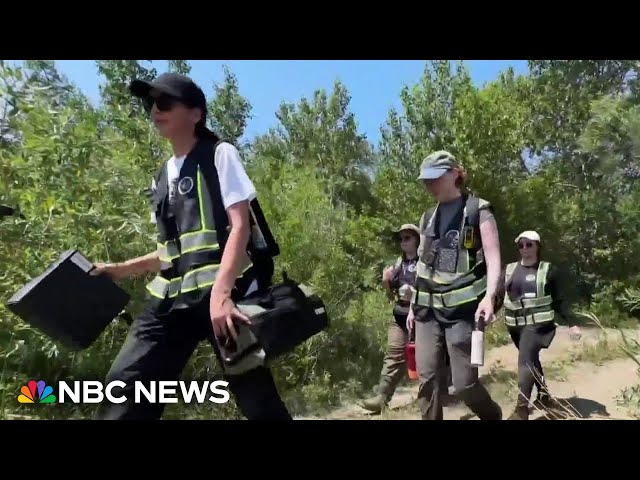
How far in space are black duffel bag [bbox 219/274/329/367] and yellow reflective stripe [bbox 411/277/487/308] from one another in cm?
66

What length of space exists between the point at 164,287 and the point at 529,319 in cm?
186

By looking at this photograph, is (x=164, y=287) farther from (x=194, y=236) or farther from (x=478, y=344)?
(x=478, y=344)

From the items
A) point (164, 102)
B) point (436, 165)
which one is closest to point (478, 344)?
point (436, 165)

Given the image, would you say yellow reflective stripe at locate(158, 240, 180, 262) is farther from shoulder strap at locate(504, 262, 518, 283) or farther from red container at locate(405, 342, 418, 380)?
shoulder strap at locate(504, 262, 518, 283)

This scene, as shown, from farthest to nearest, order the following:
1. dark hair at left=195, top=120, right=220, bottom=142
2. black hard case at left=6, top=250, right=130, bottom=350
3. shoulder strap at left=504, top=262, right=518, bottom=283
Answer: shoulder strap at left=504, top=262, right=518, bottom=283 < black hard case at left=6, top=250, right=130, bottom=350 < dark hair at left=195, top=120, right=220, bottom=142

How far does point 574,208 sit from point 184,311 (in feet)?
6.52

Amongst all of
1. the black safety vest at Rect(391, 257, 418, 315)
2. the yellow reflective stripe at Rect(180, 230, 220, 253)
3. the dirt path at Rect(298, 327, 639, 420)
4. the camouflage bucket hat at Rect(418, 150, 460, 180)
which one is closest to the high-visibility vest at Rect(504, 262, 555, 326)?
the dirt path at Rect(298, 327, 639, 420)

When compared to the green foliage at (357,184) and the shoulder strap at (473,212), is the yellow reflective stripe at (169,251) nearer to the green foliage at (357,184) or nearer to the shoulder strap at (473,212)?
the green foliage at (357,184)

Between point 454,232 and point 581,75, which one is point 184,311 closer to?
point 454,232

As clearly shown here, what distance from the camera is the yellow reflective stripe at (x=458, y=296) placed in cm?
298

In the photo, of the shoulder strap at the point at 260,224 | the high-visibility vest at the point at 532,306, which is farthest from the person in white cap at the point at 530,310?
the shoulder strap at the point at 260,224

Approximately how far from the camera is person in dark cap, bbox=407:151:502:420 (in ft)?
9.70

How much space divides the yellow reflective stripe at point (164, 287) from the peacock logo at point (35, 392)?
0.79 metres
